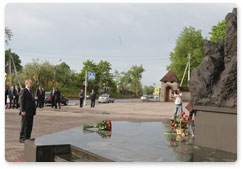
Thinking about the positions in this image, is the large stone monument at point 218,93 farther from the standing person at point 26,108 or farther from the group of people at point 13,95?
the group of people at point 13,95

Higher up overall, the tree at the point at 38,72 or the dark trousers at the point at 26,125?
the tree at the point at 38,72

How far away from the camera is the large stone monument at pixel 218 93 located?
5.91m

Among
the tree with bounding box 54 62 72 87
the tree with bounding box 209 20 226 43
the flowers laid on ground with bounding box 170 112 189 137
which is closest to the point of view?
the flowers laid on ground with bounding box 170 112 189 137

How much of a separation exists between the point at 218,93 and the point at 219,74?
452mm

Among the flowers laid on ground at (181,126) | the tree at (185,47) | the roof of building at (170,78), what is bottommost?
the flowers laid on ground at (181,126)

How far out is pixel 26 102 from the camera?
7641 millimetres

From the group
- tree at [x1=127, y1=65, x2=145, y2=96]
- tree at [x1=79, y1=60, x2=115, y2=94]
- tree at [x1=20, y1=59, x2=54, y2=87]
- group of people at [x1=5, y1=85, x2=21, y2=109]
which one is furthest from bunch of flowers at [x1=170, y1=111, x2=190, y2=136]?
tree at [x1=127, y1=65, x2=145, y2=96]

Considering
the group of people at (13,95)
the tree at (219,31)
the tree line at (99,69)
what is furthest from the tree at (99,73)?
the group of people at (13,95)

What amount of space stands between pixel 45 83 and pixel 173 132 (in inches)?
2021

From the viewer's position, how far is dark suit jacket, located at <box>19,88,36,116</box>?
761 cm

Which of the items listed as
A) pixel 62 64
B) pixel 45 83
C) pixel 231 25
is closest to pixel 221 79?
pixel 231 25

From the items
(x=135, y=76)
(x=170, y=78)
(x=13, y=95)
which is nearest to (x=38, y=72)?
(x=170, y=78)

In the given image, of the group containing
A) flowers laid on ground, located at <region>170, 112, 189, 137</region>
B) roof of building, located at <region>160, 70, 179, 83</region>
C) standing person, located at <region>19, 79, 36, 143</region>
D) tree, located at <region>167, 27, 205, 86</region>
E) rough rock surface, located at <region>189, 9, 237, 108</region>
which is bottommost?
flowers laid on ground, located at <region>170, 112, 189, 137</region>

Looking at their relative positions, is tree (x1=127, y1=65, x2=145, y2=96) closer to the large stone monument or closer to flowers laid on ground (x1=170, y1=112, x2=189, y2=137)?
flowers laid on ground (x1=170, y1=112, x2=189, y2=137)
